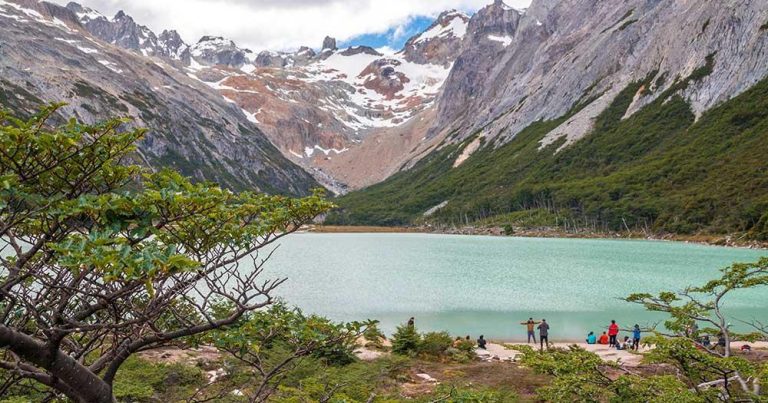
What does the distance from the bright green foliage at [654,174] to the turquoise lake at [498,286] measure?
89.4ft

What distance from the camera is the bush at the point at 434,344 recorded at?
928 inches

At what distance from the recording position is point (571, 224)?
143 metres

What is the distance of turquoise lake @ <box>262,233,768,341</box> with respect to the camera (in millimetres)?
38156

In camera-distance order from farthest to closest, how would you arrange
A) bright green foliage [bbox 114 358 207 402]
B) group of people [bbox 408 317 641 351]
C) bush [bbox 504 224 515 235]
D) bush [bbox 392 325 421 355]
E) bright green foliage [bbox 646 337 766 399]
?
bush [bbox 504 224 515 235] < group of people [bbox 408 317 641 351] < bush [bbox 392 325 421 355] < bright green foliage [bbox 114 358 207 402] < bright green foliage [bbox 646 337 766 399]

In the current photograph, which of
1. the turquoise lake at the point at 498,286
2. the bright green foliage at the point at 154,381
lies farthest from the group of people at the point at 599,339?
the bright green foliage at the point at 154,381

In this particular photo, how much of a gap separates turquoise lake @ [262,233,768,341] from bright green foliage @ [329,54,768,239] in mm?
27235

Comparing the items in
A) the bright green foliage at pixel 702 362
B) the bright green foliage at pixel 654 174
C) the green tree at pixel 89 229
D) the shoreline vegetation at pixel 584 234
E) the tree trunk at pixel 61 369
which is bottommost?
the bright green foliage at pixel 702 362

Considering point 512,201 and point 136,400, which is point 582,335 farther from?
point 512,201

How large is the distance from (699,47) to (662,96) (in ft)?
59.0

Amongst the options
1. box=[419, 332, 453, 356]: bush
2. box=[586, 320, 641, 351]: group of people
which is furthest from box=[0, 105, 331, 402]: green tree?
box=[586, 320, 641, 351]: group of people

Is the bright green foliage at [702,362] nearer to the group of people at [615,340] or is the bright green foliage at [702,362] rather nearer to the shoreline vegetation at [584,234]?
the group of people at [615,340]

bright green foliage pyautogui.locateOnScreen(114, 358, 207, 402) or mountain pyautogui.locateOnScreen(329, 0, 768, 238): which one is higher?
mountain pyautogui.locateOnScreen(329, 0, 768, 238)

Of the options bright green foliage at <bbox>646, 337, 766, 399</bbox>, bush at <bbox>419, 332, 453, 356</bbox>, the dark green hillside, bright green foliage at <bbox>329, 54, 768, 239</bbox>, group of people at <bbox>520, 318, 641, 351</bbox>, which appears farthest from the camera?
bright green foliage at <bbox>329, 54, 768, 239</bbox>

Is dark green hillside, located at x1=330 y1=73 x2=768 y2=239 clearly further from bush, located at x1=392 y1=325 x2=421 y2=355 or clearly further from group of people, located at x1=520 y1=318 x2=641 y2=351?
bush, located at x1=392 y1=325 x2=421 y2=355
